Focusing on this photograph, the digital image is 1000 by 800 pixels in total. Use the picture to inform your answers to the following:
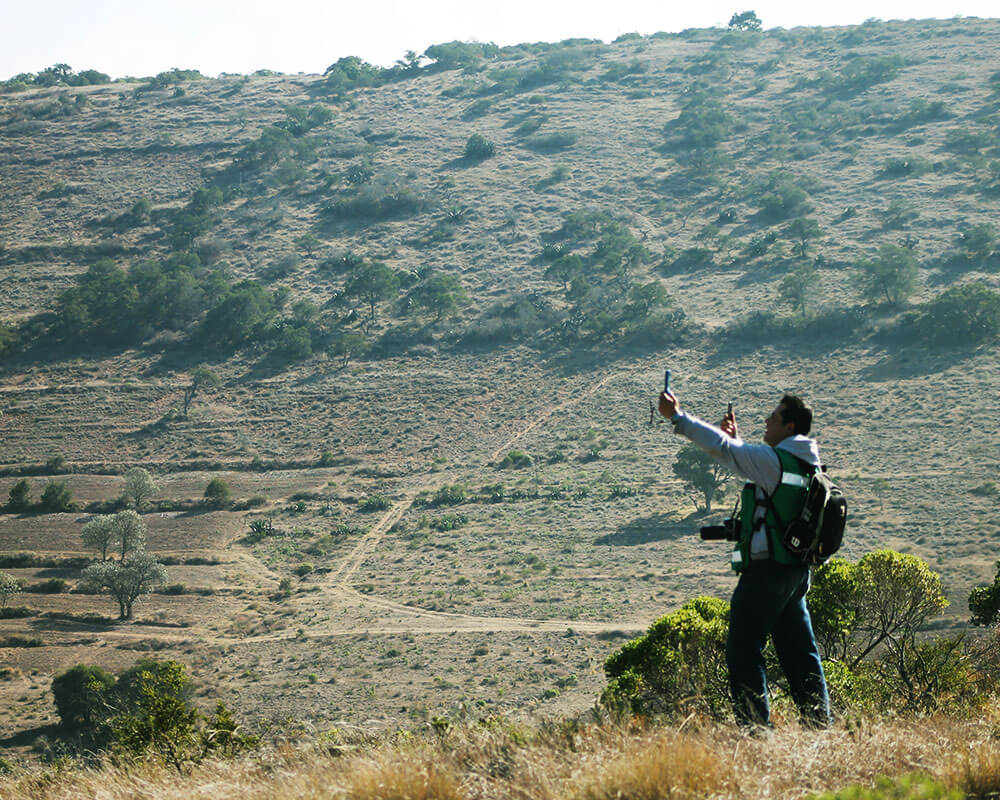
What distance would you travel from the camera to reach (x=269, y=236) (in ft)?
215

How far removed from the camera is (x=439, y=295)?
53.3 metres

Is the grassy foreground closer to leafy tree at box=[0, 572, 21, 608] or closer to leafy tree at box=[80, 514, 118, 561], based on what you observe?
leafy tree at box=[0, 572, 21, 608]

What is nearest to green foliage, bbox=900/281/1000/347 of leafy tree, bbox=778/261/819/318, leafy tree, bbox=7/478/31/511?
leafy tree, bbox=778/261/819/318

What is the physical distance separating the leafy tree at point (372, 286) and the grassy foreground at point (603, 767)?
5001cm

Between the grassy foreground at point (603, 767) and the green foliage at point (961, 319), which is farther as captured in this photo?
the green foliage at point (961, 319)

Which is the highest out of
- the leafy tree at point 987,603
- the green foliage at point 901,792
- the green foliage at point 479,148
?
the green foliage at point 479,148

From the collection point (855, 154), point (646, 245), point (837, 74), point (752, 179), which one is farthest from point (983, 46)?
point (646, 245)

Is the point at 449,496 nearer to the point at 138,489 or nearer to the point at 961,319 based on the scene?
the point at 138,489

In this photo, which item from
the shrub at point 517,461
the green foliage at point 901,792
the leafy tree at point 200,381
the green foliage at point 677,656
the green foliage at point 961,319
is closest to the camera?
the green foliage at point 901,792

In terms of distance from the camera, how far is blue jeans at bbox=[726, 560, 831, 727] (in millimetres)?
4879

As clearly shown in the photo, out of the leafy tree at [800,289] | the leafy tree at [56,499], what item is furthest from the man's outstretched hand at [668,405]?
the leafy tree at [800,289]

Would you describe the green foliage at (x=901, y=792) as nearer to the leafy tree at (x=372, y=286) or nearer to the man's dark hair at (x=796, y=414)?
the man's dark hair at (x=796, y=414)

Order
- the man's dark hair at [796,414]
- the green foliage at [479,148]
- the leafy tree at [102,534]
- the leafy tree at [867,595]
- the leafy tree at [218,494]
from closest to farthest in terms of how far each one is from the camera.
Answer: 1. the man's dark hair at [796,414]
2. the leafy tree at [867,595]
3. the leafy tree at [102,534]
4. the leafy tree at [218,494]
5. the green foliage at [479,148]

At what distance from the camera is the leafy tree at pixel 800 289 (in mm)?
49219
